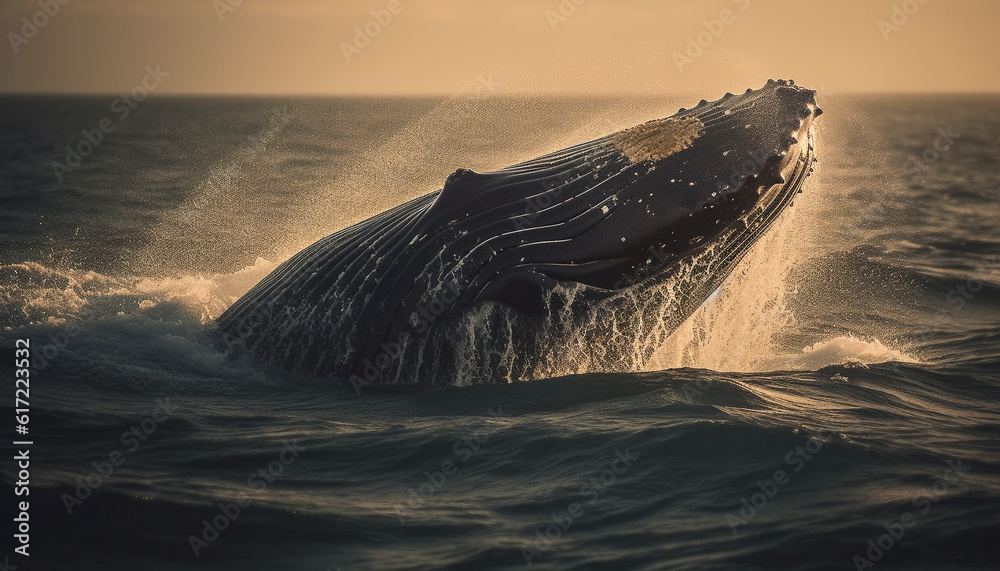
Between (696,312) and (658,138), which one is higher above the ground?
(658,138)

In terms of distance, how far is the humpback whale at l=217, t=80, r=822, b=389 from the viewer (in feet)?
24.0

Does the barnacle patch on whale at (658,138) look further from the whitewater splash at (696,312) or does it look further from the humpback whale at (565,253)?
the whitewater splash at (696,312)

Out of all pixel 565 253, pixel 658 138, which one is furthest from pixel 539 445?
pixel 658 138

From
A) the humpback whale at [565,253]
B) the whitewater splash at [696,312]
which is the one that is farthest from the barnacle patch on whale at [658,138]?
the whitewater splash at [696,312]

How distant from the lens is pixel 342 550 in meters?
5.71

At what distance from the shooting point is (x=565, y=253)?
7379 mm

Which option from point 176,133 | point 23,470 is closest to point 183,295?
point 23,470

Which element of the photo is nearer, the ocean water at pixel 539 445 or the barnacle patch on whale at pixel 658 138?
the ocean water at pixel 539 445

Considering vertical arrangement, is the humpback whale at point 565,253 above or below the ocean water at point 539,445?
above

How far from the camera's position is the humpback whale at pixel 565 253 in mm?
7324

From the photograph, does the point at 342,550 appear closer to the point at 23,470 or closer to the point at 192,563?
the point at 192,563

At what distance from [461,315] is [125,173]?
26.9 meters

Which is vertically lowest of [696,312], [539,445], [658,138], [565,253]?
[539,445]

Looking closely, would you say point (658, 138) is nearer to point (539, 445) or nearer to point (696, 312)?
point (696, 312)
